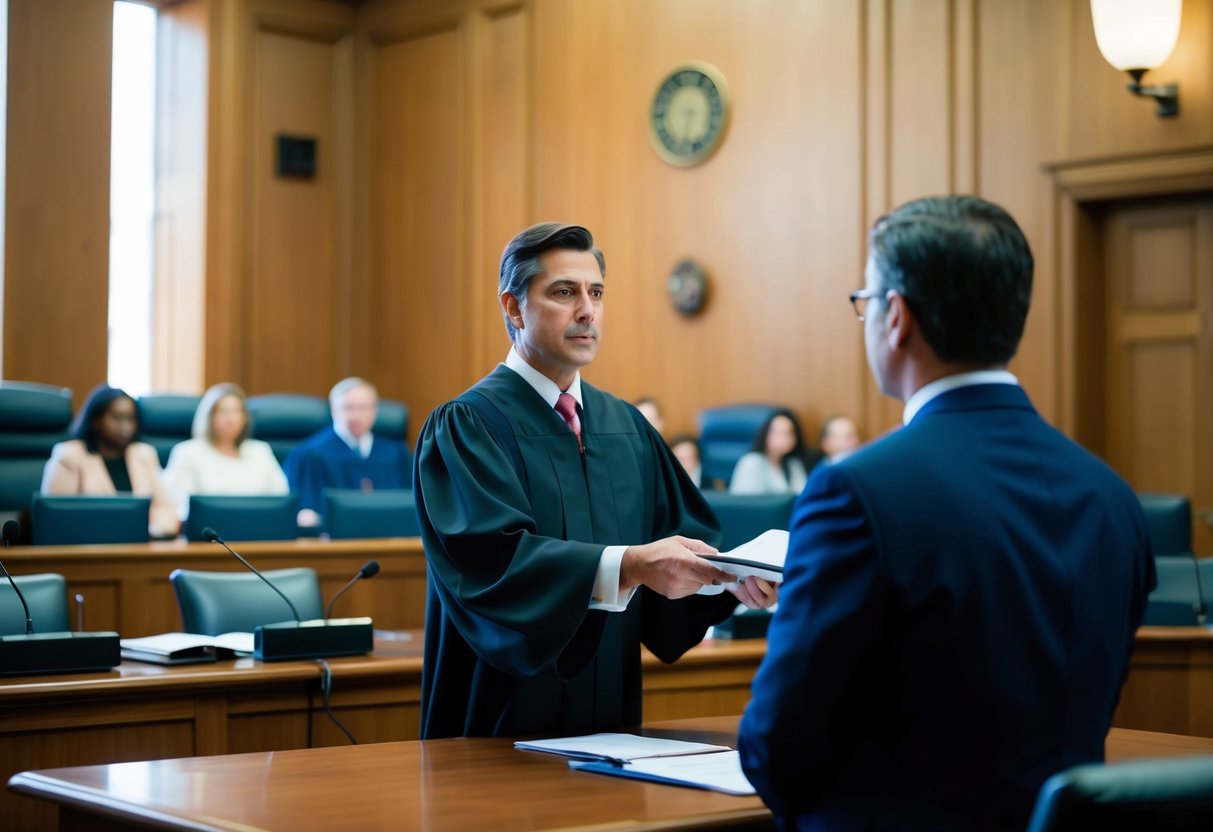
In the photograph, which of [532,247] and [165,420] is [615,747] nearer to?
[532,247]

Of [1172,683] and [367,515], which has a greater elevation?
[367,515]

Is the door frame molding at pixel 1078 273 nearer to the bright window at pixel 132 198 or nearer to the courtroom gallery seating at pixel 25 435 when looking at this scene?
the courtroom gallery seating at pixel 25 435

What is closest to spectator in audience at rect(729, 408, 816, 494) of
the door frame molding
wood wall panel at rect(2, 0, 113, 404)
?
the door frame molding

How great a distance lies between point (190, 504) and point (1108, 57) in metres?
4.57

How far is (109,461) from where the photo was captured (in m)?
6.97

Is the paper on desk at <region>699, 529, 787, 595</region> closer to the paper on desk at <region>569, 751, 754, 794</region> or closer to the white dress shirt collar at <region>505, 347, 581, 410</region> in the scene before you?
the paper on desk at <region>569, 751, 754, 794</region>

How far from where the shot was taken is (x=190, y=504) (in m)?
Answer: 5.94

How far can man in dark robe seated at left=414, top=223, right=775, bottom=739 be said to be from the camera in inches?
92.4

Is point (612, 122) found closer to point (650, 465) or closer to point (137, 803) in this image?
point (650, 465)

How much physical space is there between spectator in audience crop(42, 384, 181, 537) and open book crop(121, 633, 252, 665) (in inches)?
127

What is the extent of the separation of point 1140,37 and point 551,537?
17.1 feet

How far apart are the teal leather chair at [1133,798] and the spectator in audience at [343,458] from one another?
6.55 meters

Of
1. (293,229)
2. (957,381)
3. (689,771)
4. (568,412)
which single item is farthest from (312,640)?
(293,229)

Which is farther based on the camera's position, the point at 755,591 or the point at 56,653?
the point at 56,653
